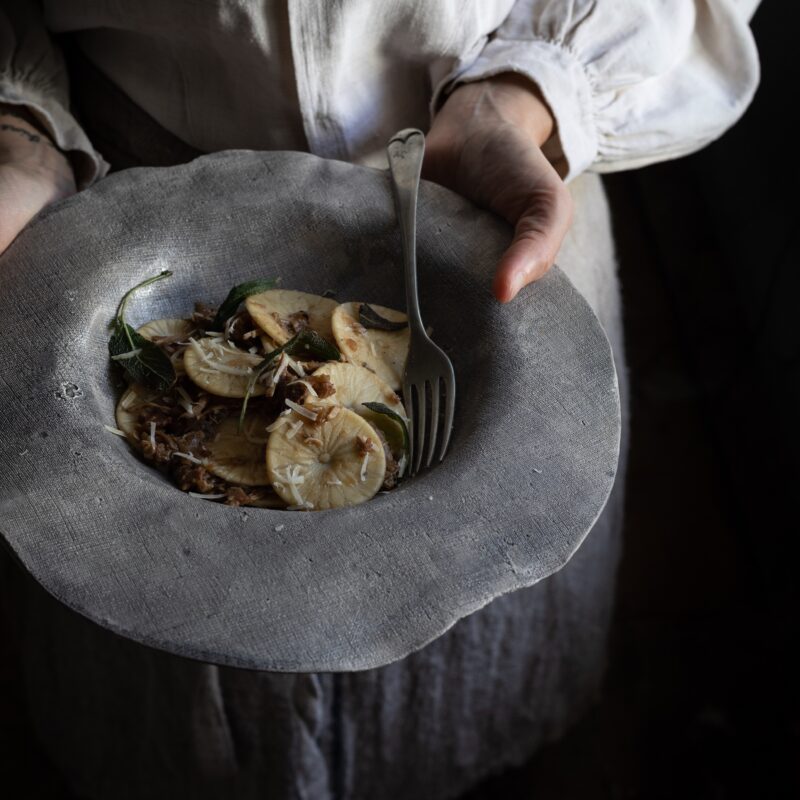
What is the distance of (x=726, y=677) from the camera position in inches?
66.1

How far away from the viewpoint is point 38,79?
115cm

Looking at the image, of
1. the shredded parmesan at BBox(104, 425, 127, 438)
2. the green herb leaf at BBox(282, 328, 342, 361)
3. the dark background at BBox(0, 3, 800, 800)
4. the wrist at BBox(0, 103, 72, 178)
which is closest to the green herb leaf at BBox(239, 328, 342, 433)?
the green herb leaf at BBox(282, 328, 342, 361)

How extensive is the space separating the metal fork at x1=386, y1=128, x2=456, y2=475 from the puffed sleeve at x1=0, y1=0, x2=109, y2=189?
0.39 metres

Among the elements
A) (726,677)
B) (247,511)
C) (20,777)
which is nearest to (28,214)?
(247,511)

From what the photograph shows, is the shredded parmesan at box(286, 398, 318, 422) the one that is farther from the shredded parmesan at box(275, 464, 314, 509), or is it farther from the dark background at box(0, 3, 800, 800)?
the dark background at box(0, 3, 800, 800)

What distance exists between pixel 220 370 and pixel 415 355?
188 mm

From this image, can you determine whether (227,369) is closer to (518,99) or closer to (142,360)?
(142,360)

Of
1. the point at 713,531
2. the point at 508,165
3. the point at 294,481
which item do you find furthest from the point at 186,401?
the point at 713,531

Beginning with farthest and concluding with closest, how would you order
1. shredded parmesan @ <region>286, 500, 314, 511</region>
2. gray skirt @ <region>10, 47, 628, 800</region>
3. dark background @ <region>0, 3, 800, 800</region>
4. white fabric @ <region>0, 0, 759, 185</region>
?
1. dark background @ <region>0, 3, 800, 800</region>
2. gray skirt @ <region>10, 47, 628, 800</region>
3. white fabric @ <region>0, 0, 759, 185</region>
4. shredded parmesan @ <region>286, 500, 314, 511</region>

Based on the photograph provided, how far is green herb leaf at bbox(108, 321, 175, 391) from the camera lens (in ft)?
2.95

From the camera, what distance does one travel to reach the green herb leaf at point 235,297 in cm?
95

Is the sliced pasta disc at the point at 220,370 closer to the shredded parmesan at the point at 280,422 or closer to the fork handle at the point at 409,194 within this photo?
the shredded parmesan at the point at 280,422

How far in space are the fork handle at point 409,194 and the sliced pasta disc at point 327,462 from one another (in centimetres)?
15

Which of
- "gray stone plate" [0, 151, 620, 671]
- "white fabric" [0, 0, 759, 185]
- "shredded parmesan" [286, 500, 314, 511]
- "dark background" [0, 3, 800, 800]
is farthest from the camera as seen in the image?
"dark background" [0, 3, 800, 800]
